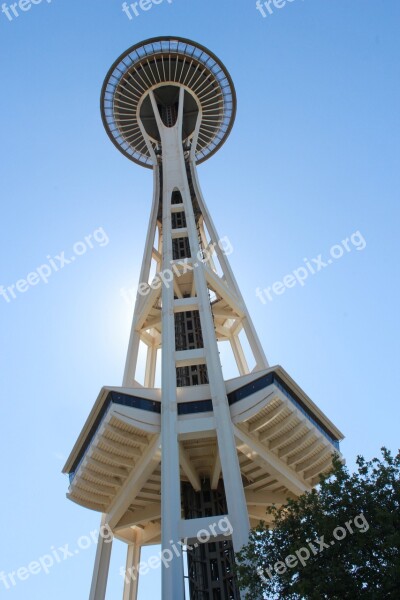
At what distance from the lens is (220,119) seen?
52.7m

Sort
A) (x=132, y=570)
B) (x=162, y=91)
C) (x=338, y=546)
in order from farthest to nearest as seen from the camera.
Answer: (x=162, y=91) < (x=132, y=570) < (x=338, y=546)

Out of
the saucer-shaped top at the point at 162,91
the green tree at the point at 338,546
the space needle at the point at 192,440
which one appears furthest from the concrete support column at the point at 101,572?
the saucer-shaped top at the point at 162,91

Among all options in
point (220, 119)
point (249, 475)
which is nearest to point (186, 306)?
point (249, 475)

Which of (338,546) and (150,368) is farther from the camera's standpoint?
(150,368)

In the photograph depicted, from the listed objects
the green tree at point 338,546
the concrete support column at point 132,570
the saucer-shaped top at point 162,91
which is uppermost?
the saucer-shaped top at point 162,91

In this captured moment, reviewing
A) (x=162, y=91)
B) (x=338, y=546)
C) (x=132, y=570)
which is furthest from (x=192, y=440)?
(x=162, y=91)

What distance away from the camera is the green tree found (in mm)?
14008

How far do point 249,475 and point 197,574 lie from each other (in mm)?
5761

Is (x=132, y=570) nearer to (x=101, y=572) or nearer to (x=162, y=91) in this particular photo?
(x=101, y=572)

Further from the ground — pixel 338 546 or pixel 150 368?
pixel 150 368

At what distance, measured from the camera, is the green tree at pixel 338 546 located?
14008mm

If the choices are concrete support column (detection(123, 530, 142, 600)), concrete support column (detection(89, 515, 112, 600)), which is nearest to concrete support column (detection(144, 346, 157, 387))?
concrete support column (detection(123, 530, 142, 600))

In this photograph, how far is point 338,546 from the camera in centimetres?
1500

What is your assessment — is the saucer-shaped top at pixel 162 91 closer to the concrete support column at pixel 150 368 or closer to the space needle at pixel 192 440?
the space needle at pixel 192 440
